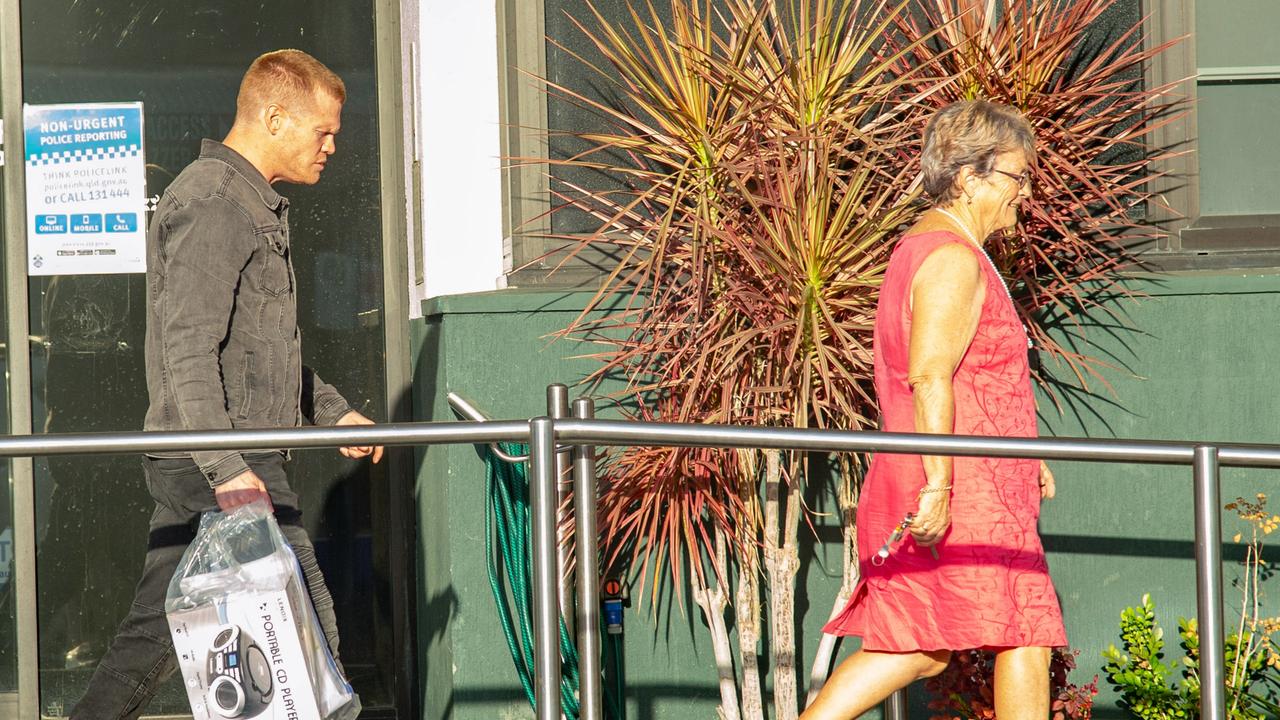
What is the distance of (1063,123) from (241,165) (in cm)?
212

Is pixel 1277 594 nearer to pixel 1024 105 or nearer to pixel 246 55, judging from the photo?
pixel 1024 105

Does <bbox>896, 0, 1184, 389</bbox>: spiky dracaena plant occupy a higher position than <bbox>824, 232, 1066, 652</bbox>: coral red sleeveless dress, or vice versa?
<bbox>896, 0, 1184, 389</bbox>: spiky dracaena plant

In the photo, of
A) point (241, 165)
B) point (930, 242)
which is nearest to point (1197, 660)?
point (930, 242)

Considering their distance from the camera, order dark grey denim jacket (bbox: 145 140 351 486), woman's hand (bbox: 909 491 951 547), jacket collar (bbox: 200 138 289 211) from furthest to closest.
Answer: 1. jacket collar (bbox: 200 138 289 211)
2. dark grey denim jacket (bbox: 145 140 351 486)
3. woman's hand (bbox: 909 491 951 547)

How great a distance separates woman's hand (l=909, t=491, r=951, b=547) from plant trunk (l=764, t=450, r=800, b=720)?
1.01 meters

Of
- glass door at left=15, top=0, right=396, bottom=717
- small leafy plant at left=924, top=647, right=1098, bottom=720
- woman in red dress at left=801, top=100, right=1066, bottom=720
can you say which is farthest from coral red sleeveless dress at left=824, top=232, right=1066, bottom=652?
glass door at left=15, top=0, right=396, bottom=717

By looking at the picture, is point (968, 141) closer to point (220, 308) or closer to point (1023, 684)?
point (1023, 684)

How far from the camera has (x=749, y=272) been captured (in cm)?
358

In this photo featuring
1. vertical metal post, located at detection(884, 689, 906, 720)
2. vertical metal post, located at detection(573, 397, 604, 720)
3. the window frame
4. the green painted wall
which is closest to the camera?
vertical metal post, located at detection(573, 397, 604, 720)

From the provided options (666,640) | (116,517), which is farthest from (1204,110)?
(116,517)

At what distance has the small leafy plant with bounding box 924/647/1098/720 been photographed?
365cm

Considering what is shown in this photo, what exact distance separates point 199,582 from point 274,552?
0.15m

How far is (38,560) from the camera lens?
438 centimetres

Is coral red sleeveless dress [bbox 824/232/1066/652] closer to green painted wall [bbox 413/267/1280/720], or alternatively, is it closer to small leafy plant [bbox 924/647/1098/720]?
small leafy plant [bbox 924/647/1098/720]
